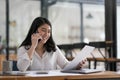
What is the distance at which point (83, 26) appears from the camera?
607 centimetres

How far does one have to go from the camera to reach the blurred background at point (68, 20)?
4.54 metres

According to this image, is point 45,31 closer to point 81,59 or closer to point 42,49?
point 42,49

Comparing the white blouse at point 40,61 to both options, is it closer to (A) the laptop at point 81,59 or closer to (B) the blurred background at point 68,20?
(A) the laptop at point 81,59

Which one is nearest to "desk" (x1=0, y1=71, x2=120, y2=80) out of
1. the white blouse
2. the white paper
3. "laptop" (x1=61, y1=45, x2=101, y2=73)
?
"laptop" (x1=61, y1=45, x2=101, y2=73)

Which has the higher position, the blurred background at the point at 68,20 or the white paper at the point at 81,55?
the blurred background at the point at 68,20

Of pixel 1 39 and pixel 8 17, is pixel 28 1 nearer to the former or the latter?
pixel 8 17

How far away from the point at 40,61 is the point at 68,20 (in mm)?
4022

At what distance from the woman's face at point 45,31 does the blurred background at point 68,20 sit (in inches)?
75.5

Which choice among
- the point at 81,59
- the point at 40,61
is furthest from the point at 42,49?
the point at 81,59

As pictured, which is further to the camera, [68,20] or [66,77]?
[68,20]

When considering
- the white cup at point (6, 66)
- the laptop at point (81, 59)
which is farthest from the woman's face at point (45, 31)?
the white cup at point (6, 66)

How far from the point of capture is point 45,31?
2.48 metres

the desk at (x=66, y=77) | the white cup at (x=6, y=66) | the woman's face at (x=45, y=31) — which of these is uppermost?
the woman's face at (x=45, y=31)

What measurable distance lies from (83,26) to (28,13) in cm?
184
